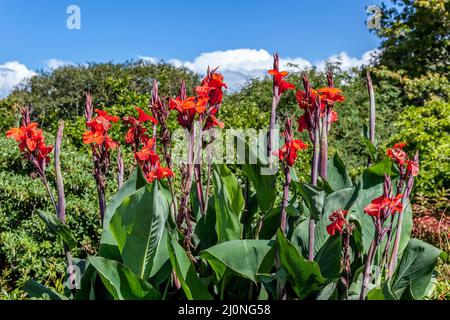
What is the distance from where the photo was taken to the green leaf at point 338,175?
2305 mm

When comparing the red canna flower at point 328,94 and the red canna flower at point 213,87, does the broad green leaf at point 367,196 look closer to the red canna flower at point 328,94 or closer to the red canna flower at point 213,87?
the red canna flower at point 328,94

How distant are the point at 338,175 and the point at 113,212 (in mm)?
995

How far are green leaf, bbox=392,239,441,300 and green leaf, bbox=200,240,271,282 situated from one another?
20.7 inches

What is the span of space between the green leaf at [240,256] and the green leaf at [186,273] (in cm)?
6

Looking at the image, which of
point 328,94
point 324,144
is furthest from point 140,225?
point 328,94

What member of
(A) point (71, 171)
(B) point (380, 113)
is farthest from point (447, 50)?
(A) point (71, 171)

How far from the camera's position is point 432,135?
586 cm

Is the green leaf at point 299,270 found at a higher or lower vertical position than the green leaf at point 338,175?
lower

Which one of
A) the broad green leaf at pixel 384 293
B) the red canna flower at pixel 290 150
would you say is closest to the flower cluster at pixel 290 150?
the red canna flower at pixel 290 150

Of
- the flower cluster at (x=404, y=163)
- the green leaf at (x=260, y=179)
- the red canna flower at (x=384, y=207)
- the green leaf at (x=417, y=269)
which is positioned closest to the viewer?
the red canna flower at (x=384, y=207)

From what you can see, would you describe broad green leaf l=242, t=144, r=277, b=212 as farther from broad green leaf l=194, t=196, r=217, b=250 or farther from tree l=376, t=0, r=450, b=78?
tree l=376, t=0, r=450, b=78

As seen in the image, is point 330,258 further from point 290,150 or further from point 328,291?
point 290,150

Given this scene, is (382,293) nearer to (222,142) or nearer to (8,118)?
(222,142)

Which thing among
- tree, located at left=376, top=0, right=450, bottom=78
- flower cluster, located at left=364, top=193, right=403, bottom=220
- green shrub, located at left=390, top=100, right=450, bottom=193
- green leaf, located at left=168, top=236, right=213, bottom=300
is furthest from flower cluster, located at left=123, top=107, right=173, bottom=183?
tree, located at left=376, top=0, right=450, bottom=78
